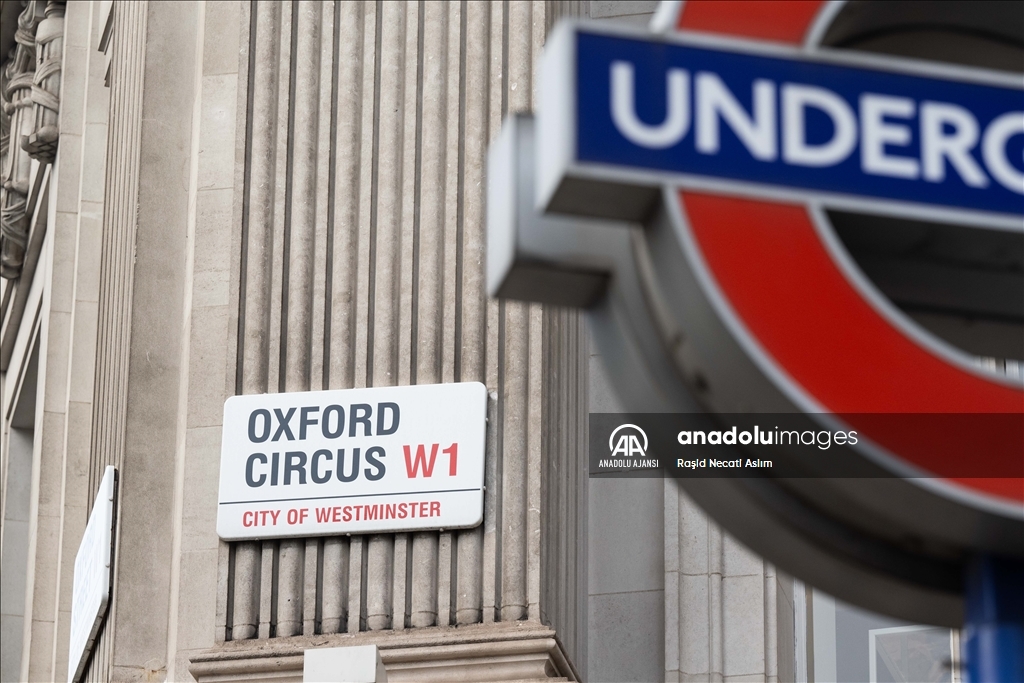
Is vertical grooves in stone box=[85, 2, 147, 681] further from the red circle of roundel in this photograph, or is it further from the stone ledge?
the red circle of roundel

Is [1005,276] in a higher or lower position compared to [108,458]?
lower

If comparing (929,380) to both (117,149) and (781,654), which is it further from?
(117,149)

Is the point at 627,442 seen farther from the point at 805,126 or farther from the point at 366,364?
the point at 805,126

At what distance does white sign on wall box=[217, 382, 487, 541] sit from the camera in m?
9.25

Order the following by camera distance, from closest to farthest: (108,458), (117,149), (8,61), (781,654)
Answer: (781,654), (108,458), (117,149), (8,61)

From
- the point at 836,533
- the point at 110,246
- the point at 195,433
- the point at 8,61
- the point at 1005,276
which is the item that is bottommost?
the point at 836,533

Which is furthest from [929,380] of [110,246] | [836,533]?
[110,246]

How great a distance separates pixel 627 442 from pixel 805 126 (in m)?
7.47

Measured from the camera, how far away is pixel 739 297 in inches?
142

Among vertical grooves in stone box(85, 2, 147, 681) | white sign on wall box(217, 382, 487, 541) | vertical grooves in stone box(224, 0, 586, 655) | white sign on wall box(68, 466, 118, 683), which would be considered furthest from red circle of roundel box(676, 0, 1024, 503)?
white sign on wall box(68, 466, 118, 683)

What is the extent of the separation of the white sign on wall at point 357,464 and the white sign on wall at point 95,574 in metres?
1.44

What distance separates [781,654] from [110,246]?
5.29m

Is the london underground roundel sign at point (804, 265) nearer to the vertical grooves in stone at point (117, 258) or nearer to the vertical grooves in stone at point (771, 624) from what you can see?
the vertical grooves in stone at point (771, 624)

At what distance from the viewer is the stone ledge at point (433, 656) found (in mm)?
8875
